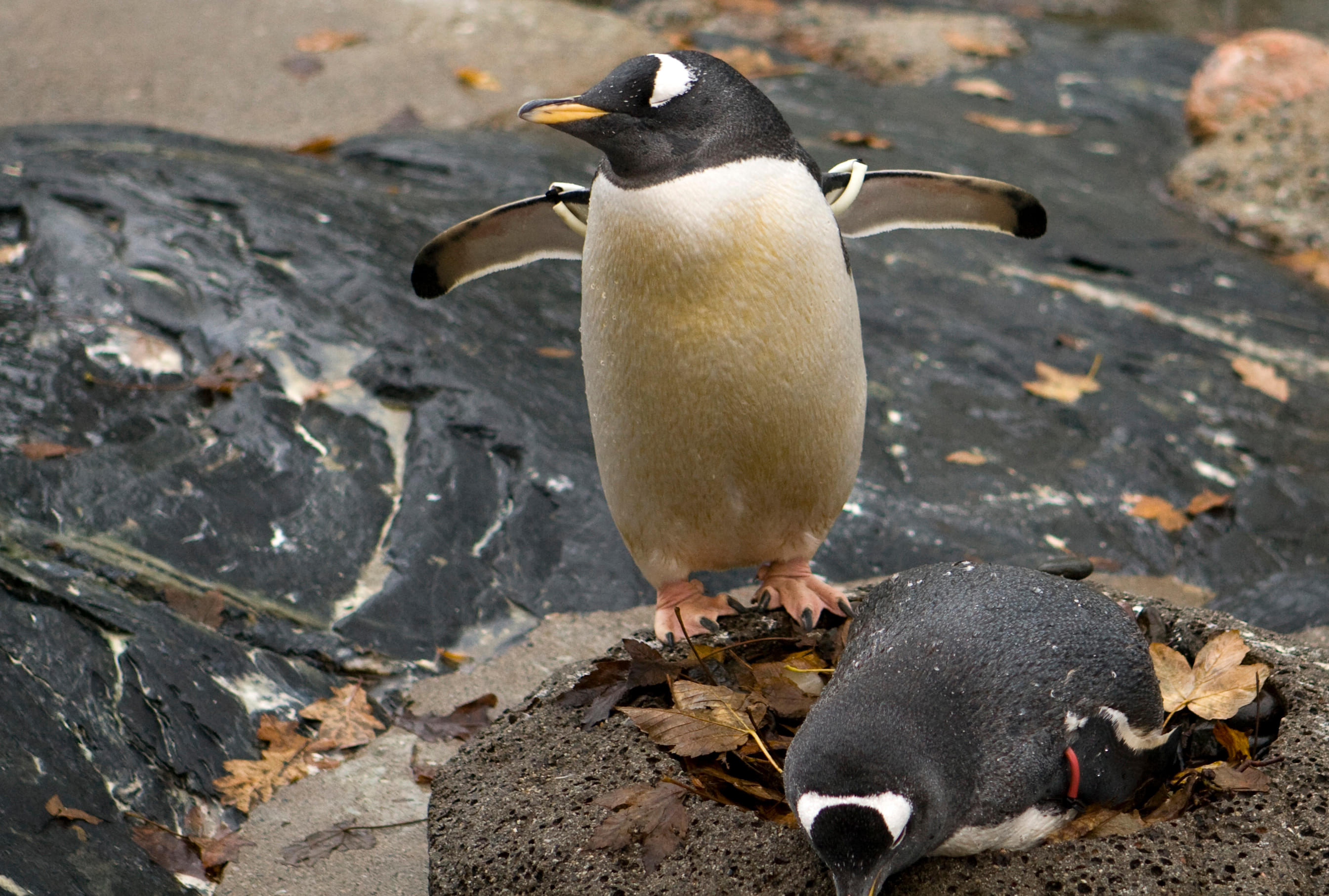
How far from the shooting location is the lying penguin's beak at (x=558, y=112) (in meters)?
2.32

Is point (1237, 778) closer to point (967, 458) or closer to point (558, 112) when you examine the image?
point (558, 112)

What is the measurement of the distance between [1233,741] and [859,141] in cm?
507

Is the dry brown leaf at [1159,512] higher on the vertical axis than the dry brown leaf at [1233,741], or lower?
lower

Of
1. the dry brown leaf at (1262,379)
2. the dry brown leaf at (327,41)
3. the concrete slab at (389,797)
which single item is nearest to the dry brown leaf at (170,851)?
the concrete slab at (389,797)

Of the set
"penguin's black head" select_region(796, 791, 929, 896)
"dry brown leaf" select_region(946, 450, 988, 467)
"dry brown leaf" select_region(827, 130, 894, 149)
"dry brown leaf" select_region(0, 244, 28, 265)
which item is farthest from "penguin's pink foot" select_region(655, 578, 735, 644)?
"dry brown leaf" select_region(827, 130, 894, 149)

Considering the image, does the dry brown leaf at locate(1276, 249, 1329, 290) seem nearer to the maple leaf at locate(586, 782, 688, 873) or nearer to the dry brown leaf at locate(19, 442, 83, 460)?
the maple leaf at locate(586, 782, 688, 873)

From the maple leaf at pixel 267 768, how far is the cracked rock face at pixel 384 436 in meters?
0.05

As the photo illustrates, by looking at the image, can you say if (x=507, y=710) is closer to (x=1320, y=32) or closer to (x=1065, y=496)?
(x=1065, y=496)

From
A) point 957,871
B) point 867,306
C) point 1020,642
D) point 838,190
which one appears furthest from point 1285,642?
point 867,306

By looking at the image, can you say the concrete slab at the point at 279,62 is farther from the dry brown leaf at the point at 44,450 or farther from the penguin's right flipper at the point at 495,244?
the penguin's right flipper at the point at 495,244

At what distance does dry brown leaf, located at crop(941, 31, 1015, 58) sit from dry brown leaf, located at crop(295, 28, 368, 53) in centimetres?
434

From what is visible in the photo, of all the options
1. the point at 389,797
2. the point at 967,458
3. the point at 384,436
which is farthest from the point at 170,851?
the point at 967,458

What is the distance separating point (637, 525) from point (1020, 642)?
1138mm

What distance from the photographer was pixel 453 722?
10.5 feet
